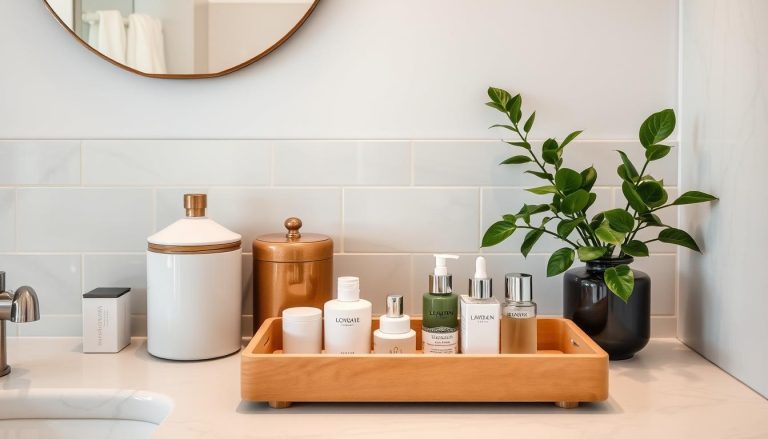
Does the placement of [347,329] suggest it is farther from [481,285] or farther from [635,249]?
[635,249]

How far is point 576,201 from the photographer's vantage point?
96 centimetres

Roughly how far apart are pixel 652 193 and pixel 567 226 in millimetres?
134

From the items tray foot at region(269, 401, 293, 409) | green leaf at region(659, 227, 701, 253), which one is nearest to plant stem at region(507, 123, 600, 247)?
green leaf at region(659, 227, 701, 253)

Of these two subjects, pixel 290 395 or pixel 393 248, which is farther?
pixel 393 248

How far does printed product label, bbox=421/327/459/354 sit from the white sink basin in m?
0.36

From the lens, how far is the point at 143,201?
1.15m

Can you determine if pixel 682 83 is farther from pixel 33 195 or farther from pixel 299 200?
pixel 33 195

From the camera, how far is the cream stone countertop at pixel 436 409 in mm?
750

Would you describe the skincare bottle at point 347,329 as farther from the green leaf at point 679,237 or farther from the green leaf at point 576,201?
the green leaf at point 679,237

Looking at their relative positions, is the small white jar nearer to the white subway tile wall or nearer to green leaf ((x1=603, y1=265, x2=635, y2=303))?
the white subway tile wall

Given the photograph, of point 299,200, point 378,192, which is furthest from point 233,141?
point 378,192

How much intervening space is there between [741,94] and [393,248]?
0.58 metres

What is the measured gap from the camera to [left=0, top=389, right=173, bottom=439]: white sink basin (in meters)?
0.87

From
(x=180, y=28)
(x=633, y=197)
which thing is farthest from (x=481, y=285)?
(x=180, y=28)
